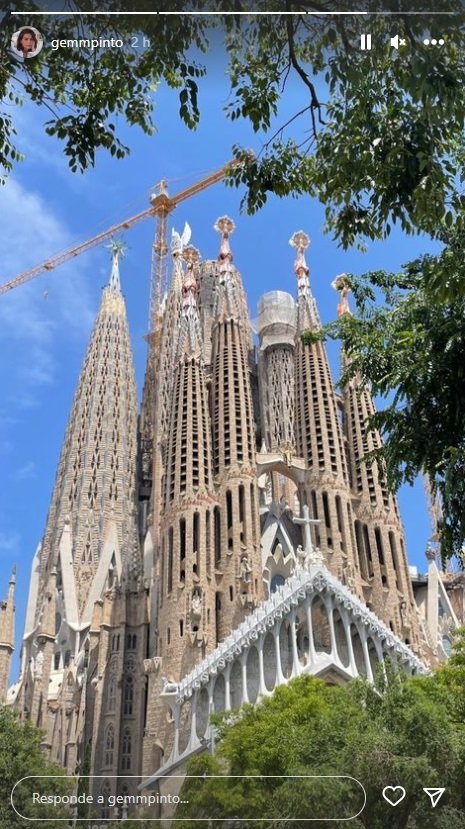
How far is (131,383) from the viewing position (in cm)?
5350

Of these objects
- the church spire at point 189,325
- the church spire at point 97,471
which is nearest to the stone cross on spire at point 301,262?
the church spire at point 189,325

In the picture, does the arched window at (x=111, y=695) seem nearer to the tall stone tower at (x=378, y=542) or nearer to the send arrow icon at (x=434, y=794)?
the tall stone tower at (x=378, y=542)

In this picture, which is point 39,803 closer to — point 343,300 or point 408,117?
point 408,117

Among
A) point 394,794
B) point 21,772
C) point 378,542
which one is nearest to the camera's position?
point 394,794

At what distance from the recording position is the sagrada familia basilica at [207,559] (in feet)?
94.8

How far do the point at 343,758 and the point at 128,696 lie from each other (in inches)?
926

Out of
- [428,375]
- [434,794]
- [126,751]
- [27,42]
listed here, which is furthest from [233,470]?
[27,42]

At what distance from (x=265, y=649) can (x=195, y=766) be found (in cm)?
1007

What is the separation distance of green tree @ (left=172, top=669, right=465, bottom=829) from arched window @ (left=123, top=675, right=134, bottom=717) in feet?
56.2

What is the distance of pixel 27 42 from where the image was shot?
730 centimetres

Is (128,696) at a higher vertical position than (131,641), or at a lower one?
lower

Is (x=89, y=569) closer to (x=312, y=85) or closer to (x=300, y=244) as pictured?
(x=300, y=244)

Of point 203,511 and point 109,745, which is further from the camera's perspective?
point 109,745

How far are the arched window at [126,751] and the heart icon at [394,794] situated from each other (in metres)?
23.2
